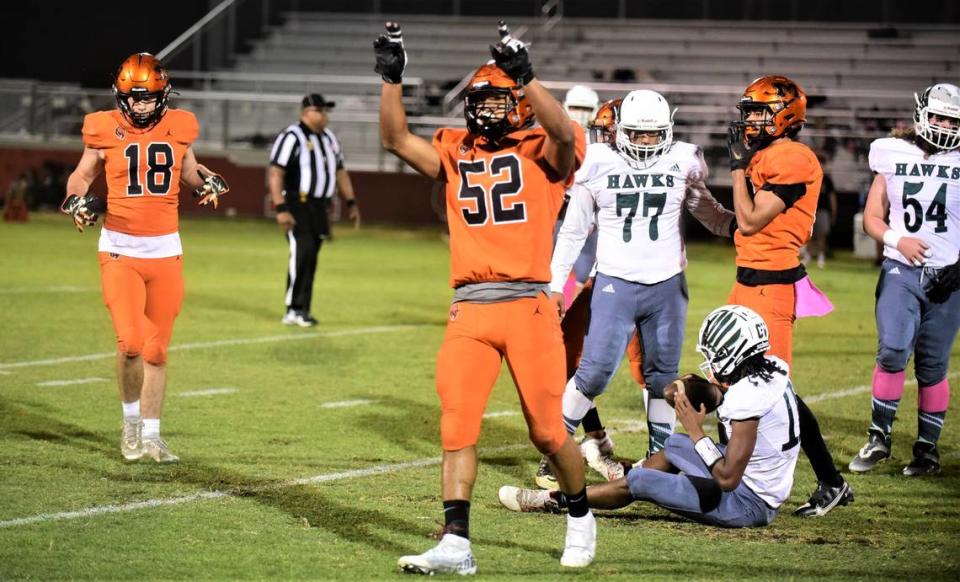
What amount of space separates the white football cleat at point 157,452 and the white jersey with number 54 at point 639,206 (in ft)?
7.17

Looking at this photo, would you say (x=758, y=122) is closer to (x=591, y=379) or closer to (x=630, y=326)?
(x=630, y=326)

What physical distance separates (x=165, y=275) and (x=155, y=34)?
2441 cm

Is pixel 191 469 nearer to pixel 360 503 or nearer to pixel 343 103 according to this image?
pixel 360 503

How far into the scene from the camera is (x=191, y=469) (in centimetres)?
709

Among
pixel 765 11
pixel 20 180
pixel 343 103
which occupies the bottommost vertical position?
pixel 20 180

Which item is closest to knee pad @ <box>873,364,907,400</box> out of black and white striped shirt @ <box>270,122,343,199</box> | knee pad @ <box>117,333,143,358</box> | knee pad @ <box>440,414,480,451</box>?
knee pad @ <box>440,414,480,451</box>

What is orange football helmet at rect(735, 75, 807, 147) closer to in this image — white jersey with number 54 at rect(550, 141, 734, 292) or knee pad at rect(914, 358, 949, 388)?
white jersey with number 54 at rect(550, 141, 734, 292)

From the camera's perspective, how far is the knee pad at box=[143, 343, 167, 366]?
741 centimetres

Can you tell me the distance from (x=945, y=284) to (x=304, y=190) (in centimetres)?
716

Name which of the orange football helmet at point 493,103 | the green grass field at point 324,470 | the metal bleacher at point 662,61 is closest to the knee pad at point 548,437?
the green grass field at point 324,470

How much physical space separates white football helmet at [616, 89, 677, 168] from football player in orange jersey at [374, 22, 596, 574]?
138 cm

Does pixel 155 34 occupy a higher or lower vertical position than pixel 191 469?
higher

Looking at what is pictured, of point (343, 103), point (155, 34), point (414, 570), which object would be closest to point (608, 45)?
point (343, 103)

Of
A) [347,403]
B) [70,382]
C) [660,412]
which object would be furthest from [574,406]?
[70,382]
